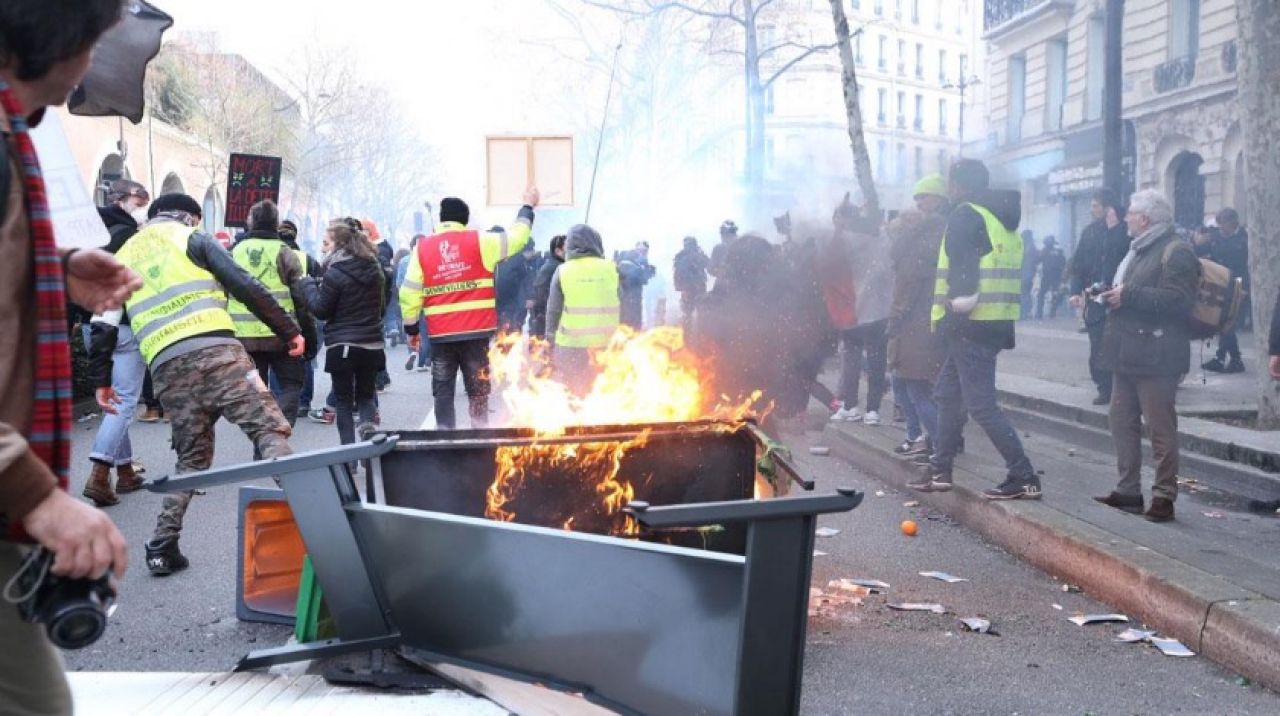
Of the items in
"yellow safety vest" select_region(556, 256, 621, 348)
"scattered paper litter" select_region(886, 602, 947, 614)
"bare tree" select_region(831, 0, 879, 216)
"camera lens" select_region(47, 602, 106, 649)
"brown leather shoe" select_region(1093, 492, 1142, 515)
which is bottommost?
"scattered paper litter" select_region(886, 602, 947, 614)

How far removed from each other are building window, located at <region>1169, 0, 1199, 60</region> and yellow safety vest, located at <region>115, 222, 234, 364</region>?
81.6ft

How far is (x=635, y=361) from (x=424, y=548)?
2.55 metres

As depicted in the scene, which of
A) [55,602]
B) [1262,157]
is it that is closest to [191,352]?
[55,602]

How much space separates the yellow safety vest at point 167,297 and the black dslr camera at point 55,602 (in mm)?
4042

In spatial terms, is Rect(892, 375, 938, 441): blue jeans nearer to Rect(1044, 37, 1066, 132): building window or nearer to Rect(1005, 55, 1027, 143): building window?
Rect(1044, 37, 1066, 132): building window

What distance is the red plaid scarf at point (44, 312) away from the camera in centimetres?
190

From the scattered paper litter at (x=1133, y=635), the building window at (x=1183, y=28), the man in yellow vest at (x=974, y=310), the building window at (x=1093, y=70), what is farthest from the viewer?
the building window at (x=1093, y=70)

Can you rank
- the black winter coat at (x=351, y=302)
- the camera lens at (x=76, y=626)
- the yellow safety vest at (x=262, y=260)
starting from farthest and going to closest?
the yellow safety vest at (x=262, y=260), the black winter coat at (x=351, y=302), the camera lens at (x=76, y=626)

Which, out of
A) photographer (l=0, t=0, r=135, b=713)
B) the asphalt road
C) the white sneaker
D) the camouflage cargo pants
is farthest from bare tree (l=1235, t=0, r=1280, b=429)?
photographer (l=0, t=0, r=135, b=713)

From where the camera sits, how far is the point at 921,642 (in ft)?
15.8

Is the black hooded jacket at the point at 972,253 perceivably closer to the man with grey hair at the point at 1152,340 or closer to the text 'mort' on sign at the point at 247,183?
the man with grey hair at the point at 1152,340

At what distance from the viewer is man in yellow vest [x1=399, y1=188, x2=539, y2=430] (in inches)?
336

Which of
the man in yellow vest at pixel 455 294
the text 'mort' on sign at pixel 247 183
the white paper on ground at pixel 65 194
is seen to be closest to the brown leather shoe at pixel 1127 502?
the man in yellow vest at pixel 455 294

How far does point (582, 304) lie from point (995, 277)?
3.57 m
